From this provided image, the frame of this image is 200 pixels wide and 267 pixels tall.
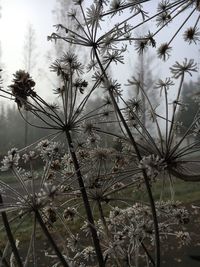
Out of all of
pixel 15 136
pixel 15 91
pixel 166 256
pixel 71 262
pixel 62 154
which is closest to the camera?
pixel 15 91

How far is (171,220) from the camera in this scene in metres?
2.30

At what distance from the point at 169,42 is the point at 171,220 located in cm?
94

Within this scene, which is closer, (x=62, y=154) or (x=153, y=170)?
(x=153, y=170)

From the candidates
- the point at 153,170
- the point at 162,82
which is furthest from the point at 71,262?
the point at 162,82

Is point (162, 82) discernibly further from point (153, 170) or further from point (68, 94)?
point (153, 170)

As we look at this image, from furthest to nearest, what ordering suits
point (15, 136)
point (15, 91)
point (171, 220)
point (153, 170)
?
point (15, 136)
point (171, 220)
point (15, 91)
point (153, 170)

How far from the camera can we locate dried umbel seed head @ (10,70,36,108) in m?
1.90

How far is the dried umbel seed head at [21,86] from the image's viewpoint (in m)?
1.90

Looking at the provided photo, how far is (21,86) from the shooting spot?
6.25 ft

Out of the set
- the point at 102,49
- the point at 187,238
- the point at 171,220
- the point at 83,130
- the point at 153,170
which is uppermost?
the point at 102,49

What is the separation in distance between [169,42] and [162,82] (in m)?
0.22

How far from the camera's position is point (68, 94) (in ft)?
7.21

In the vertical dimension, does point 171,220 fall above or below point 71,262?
above

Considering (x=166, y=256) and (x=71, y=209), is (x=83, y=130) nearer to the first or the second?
(x=71, y=209)
